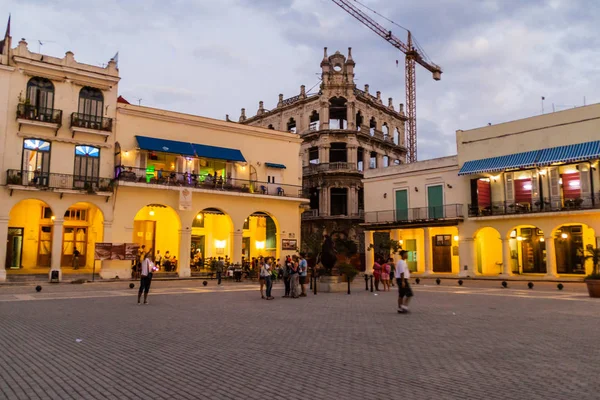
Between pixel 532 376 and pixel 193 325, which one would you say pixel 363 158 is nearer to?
pixel 193 325

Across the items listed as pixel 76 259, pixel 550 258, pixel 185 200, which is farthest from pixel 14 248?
pixel 550 258

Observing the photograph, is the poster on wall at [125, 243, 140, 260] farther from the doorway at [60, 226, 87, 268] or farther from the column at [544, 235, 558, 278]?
the column at [544, 235, 558, 278]

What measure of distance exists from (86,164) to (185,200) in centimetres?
603

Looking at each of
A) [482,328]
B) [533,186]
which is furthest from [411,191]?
[482,328]

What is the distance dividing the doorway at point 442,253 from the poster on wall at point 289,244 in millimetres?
10908

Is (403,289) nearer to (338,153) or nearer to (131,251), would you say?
(131,251)

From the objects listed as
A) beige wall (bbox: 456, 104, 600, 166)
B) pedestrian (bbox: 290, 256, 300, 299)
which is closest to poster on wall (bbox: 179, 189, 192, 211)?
pedestrian (bbox: 290, 256, 300, 299)

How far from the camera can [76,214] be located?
31.3 meters

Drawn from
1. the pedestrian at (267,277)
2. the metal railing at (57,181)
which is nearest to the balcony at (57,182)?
the metal railing at (57,181)

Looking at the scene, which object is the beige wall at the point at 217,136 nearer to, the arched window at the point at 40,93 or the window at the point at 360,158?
the arched window at the point at 40,93

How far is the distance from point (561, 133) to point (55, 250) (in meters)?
30.3

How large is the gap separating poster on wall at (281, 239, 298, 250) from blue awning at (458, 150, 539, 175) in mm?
12503

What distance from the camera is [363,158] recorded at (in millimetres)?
48594

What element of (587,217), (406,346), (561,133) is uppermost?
(561,133)
